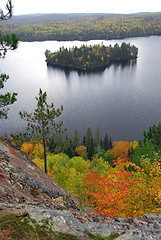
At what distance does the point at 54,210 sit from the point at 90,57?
169 metres

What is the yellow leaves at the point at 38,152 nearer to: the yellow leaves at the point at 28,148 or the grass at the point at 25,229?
the yellow leaves at the point at 28,148

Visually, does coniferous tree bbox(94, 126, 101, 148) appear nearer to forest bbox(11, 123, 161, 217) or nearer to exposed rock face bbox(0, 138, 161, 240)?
forest bbox(11, 123, 161, 217)

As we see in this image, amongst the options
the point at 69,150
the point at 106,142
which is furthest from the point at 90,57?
the point at 69,150

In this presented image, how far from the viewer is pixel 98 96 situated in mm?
100938

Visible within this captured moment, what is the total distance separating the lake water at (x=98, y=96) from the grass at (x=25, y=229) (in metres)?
64.8

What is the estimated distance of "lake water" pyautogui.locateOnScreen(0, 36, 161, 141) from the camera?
249 ft

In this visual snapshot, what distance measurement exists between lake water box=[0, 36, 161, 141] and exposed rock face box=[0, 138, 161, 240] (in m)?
58.6

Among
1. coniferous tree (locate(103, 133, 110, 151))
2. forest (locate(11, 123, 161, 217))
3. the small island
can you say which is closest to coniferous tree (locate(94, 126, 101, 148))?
forest (locate(11, 123, 161, 217))

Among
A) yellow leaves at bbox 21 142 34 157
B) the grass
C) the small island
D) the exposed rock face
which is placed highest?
the small island

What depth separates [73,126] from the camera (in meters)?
76.6

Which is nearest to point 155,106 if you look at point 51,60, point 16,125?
point 16,125

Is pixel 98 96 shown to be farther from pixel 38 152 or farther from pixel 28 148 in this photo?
pixel 38 152

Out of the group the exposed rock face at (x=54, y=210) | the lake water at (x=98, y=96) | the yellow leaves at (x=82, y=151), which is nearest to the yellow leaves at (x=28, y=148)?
the lake water at (x=98, y=96)

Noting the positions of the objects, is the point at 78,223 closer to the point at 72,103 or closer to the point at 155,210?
the point at 155,210
